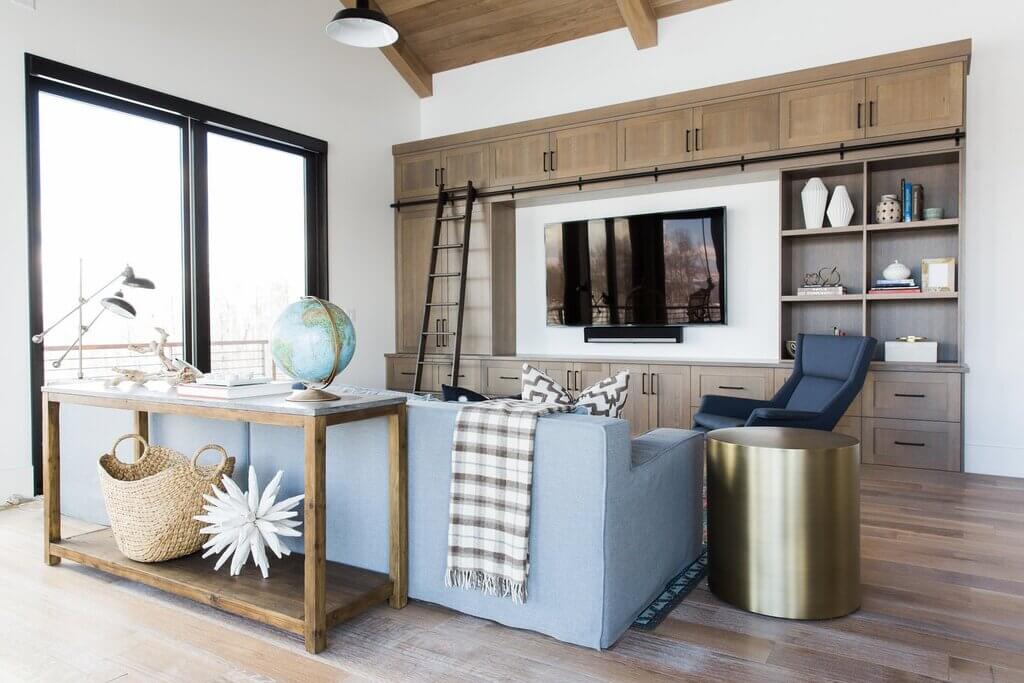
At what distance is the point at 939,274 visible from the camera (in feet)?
14.1

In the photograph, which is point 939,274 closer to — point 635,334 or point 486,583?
point 635,334

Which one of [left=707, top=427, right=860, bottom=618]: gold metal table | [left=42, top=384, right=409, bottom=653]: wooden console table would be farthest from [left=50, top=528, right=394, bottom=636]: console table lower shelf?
[left=707, top=427, right=860, bottom=618]: gold metal table

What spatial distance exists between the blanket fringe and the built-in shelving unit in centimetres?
334

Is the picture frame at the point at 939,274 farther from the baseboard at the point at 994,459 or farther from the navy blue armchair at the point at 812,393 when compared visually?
the baseboard at the point at 994,459

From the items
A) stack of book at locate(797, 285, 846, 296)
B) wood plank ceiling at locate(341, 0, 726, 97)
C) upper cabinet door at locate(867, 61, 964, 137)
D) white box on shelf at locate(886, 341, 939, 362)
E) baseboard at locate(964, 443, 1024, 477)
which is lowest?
baseboard at locate(964, 443, 1024, 477)

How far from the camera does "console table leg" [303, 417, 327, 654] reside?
1911mm

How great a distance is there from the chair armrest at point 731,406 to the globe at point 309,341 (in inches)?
105

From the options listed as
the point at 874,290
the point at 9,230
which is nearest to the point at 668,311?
the point at 874,290

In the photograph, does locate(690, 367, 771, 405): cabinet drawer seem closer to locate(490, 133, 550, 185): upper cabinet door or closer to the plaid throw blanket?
locate(490, 133, 550, 185): upper cabinet door

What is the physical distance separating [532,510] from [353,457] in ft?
2.25

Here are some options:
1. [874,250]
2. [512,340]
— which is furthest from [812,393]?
[512,340]

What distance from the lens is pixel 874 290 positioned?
4480mm

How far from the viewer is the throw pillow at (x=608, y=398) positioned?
247cm

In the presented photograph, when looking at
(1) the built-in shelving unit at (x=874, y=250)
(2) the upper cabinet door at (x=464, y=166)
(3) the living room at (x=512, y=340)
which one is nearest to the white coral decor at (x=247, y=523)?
(3) the living room at (x=512, y=340)
